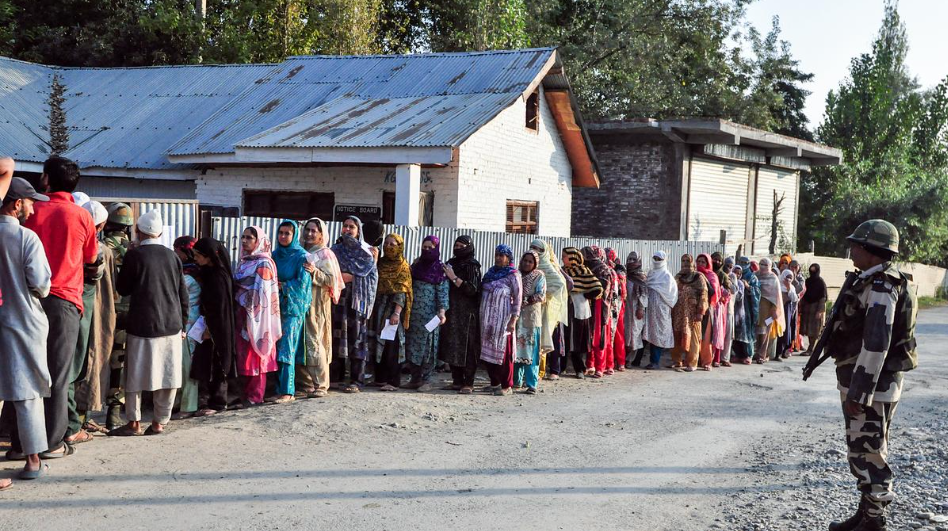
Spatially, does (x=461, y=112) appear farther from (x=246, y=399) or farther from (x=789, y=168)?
(x=789, y=168)

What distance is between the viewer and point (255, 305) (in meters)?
7.75

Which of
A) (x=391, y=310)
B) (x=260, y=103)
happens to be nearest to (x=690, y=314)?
(x=391, y=310)

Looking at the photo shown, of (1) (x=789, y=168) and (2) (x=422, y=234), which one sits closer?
(2) (x=422, y=234)

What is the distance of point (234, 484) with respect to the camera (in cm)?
573

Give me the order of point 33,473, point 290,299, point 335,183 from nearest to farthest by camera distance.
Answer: point 33,473, point 290,299, point 335,183

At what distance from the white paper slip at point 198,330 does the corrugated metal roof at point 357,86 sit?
7.97m

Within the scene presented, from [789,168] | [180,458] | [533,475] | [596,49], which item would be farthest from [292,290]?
[596,49]

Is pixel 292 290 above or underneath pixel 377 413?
above

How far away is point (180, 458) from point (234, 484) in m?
0.74

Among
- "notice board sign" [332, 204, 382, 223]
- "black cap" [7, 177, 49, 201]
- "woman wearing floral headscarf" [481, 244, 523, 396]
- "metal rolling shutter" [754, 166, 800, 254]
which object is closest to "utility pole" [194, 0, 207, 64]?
"notice board sign" [332, 204, 382, 223]

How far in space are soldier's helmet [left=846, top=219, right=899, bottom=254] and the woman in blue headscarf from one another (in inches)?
A: 187

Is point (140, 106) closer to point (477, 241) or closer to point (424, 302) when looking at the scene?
point (477, 241)

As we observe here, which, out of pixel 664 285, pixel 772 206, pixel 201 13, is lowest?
pixel 664 285

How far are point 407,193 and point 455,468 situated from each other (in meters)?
7.67
